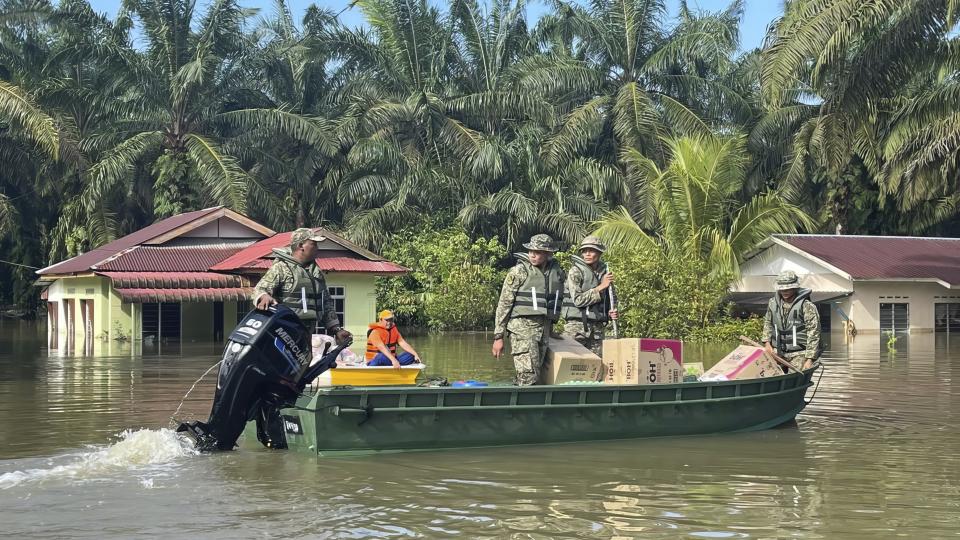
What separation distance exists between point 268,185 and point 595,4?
616 inches

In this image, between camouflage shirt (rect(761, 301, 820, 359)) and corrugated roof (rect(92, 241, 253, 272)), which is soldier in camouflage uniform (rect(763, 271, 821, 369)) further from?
corrugated roof (rect(92, 241, 253, 272))

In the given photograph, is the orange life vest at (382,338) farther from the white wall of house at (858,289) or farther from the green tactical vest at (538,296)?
the white wall of house at (858,289)

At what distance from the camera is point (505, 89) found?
4406cm

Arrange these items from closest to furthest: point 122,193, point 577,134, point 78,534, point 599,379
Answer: point 78,534
point 599,379
point 577,134
point 122,193

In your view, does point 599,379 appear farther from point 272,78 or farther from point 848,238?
point 272,78

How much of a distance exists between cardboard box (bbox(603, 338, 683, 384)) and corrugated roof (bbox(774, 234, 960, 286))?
2756cm

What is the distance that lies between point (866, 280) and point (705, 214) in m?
7.00

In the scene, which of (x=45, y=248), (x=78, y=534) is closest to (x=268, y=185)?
(x=45, y=248)

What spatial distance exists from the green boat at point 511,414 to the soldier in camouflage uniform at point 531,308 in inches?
29.7

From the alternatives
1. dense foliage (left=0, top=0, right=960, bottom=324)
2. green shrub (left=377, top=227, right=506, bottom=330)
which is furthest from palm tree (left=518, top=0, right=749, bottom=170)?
green shrub (left=377, top=227, right=506, bottom=330)

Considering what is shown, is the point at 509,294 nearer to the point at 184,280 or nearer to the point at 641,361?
the point at 641,361

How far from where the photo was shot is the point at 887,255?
42.0 meters

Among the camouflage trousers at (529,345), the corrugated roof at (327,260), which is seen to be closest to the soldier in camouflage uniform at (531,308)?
the camouflage trousers at (529,345)

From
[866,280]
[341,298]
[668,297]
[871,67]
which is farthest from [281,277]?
[866,280]
